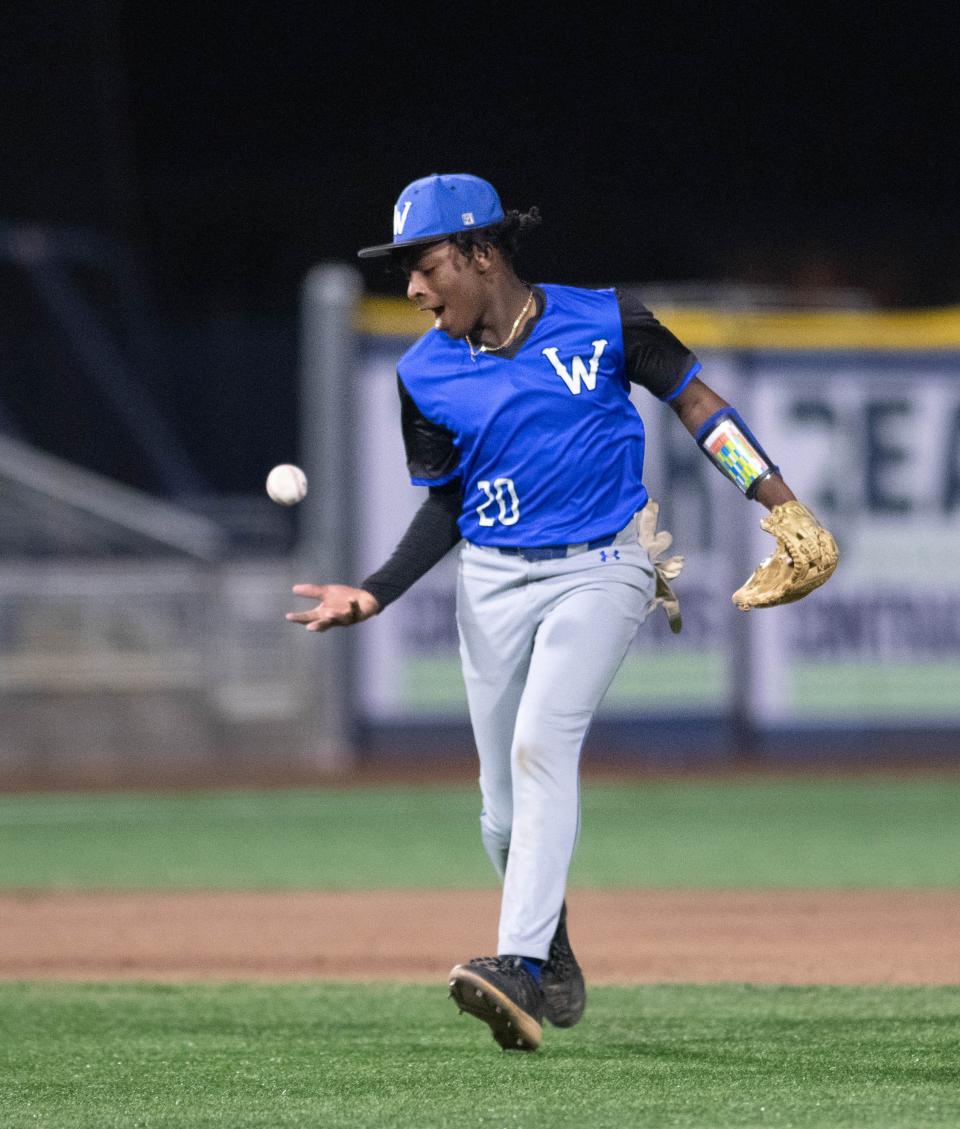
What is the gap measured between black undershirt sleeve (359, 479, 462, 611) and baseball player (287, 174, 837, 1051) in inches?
1.3

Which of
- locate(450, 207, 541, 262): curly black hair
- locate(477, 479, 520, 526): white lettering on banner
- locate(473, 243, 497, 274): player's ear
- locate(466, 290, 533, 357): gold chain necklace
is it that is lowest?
locate(477, 479, 520, 526): white lettering on banner

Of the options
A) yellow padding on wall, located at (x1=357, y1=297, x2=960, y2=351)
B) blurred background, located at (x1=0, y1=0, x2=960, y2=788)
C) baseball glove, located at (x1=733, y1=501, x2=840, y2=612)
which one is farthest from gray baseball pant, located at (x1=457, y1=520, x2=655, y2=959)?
yellow padding on wall, located at (x1=357, y1=297, x2=960, y2=351)

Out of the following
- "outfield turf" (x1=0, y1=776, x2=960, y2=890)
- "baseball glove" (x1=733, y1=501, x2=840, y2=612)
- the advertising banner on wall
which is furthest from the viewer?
the advertising banner on wall

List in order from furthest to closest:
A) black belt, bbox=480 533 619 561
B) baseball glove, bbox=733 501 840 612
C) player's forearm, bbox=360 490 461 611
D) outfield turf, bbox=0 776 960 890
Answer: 1. outfield turf, bbox=0 776 960 890
2. player's forearm, bbox=360 490 461 611
3. black belt, bbox=480 533 619 561
4. baseball glove, bbox=733 501 840 612

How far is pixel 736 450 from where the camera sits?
4.88 meters

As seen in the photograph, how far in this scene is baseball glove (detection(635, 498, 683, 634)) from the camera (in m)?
5.07

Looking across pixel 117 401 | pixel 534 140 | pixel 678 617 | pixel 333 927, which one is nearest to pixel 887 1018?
pixel 678 617

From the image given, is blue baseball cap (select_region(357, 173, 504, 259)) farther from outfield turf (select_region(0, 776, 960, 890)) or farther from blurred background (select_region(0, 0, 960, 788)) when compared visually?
blurred background (select_region(0, 0, 960, 788))

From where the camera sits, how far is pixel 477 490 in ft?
16.3

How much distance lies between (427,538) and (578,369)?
22.5 inches

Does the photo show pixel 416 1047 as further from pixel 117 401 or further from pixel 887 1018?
pixel 117 401

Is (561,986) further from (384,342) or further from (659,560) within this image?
(384,342)

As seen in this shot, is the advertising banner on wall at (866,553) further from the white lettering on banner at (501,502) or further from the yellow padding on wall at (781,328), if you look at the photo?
the white lettering on banner at (501,502)

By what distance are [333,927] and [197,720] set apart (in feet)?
24.6
